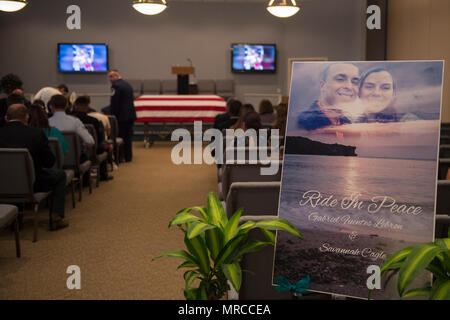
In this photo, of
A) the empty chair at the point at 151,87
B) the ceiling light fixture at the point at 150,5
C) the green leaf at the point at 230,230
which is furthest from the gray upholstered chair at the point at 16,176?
the empty chair at the point at 151,87

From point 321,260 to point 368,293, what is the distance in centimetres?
19

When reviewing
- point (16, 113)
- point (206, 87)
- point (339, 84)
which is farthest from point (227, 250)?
point (206, 87)

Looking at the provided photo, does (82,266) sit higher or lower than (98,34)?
lower

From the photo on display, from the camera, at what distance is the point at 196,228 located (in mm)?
1586

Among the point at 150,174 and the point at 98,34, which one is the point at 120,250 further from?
the point at 98,34

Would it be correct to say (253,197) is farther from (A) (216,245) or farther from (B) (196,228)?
(B) (196,228)

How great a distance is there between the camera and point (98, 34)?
15000 millimetres

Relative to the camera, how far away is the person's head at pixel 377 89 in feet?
6.22

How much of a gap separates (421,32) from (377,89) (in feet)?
24.5

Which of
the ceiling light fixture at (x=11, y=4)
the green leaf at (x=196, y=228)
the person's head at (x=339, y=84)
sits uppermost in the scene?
the ceiling light fixture at (x=11, y=4)

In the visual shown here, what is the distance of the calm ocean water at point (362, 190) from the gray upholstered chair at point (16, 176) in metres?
2.86

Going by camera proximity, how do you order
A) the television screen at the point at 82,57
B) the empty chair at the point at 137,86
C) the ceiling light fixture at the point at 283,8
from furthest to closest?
1. the empty chair at the point at 137,86
2. the television screen at the point at 82,57
3. the ceiling light fixture at the point at 283,8

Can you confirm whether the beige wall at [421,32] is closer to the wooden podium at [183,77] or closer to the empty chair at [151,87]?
the wooden podium at [183,77]

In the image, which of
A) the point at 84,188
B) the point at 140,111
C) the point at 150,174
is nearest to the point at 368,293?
the point at 84,188
